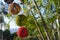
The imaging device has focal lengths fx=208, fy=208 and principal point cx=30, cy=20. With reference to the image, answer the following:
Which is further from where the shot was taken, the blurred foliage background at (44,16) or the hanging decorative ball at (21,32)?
the blurred foliage background at (44,16)

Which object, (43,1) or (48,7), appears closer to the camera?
(48,7)

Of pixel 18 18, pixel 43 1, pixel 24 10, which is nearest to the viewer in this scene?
pixel 18 18

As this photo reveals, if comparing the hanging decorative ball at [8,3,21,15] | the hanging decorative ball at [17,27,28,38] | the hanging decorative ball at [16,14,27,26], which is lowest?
the hanging decorative ball at [17,27,28,38]

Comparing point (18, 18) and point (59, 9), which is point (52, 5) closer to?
point (59, 9)

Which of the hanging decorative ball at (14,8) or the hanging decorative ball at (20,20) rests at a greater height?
the hanging decorative ball at (14,8)

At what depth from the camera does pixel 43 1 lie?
3.80ft

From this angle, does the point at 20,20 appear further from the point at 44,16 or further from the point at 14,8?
the point at 44,16

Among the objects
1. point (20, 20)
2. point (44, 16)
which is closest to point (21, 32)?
point (20, 20)

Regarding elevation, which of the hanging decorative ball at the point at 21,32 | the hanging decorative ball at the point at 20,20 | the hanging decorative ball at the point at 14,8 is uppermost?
the hanging decorative ball at the point at 14,8

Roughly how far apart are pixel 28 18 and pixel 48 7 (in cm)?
13

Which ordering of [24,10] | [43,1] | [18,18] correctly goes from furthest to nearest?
[43,1]
[24,10]
[18,18]

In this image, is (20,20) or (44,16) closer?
(20,20)

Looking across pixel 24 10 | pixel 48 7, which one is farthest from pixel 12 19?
pixel 48 7

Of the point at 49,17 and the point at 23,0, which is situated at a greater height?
the point at 23,0
